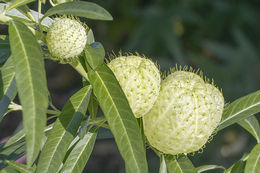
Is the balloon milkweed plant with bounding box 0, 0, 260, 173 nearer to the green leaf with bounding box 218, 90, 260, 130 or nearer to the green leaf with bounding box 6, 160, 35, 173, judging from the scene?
the green leaf with bounding box 6, 160, 35, 173

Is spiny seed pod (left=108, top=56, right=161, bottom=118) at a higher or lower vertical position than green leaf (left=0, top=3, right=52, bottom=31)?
lower

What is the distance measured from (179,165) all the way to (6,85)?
55 cm

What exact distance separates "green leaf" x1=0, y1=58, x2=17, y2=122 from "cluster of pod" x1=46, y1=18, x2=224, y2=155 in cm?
28

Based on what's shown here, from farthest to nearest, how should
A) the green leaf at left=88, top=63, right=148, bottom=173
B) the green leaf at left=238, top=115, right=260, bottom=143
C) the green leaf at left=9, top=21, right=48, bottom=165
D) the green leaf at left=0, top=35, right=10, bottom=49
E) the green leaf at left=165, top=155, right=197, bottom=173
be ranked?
the green leaf at left=238, top=115, right=260, bottom=143 → the green leaf at left=165, top=155, right=197, bottom=173 → the green leaf at left=0, top=35, right=10, bottom=49 → the green leaf at left=88, top=63, right=148, bottom=173 → the green leaf at left=9, top=21, right=48, bottom=165

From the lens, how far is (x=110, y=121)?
91 cm

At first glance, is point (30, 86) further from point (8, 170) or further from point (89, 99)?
point (8, 170)

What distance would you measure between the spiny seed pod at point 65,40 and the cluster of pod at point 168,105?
16 centimetres

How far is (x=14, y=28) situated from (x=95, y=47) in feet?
0.73

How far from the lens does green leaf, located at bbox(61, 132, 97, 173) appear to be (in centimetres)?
107

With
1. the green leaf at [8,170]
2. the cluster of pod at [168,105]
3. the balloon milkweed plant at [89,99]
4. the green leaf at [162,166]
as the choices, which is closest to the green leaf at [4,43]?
the balloon milkweed plant at [89,99]

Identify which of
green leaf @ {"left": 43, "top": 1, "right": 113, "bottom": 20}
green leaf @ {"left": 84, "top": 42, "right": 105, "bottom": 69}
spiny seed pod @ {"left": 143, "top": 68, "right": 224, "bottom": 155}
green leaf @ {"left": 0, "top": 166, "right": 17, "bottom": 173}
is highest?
green leaf @ {"left": 43, "top": 1, "right": 113, "bottom": 20}

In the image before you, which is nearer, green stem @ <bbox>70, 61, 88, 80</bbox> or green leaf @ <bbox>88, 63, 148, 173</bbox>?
green leaf @ <bbox>88, 63, 148, 173</bbox>

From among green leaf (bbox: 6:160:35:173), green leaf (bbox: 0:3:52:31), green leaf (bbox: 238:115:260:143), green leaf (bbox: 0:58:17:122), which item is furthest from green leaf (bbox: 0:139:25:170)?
green leaf (bbox: 238:115:260:143)

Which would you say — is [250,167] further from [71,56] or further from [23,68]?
[23,68]
